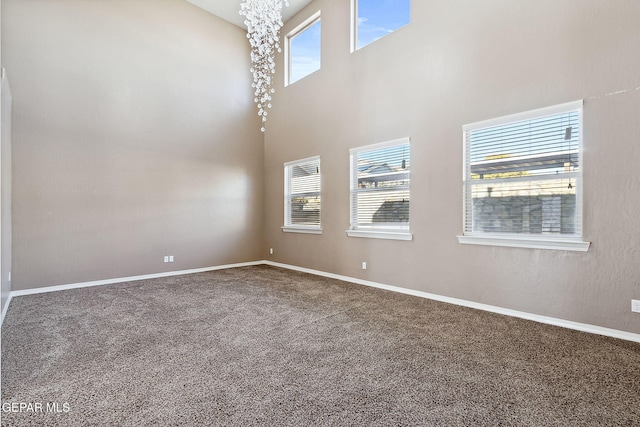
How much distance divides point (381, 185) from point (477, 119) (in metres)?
1.56

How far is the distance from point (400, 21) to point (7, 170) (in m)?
5.45

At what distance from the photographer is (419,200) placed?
4.08 meters

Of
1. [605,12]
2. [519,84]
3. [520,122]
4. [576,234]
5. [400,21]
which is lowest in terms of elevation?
[576,234]

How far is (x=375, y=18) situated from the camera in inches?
184

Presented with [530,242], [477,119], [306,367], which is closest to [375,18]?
[477,119]

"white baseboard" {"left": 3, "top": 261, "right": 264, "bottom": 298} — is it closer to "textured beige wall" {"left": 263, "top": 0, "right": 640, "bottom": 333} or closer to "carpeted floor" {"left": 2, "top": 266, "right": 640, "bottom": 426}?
"carpeted floor" {"left": 2, "top": 266, "right": 640, "bottom": 426}

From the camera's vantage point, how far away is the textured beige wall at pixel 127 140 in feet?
14.0

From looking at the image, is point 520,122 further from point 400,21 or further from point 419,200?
point 400,21

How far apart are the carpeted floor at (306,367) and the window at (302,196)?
2.29 metres

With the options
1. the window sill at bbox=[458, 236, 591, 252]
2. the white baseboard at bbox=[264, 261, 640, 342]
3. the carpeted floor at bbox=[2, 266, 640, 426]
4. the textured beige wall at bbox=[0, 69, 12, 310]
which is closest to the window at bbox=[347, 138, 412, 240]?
the white baseboard at bbox=[264, 261, 640, 342]

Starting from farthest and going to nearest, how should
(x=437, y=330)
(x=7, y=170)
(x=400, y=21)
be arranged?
1. (x=400, y=21)
2. (x=7, y=170)
3. (x=437, y=330)

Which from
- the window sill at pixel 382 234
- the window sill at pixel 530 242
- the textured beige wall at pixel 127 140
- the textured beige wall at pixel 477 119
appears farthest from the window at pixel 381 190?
the textured beige wall at pixel 127 140

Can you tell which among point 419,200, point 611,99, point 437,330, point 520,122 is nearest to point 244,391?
point 437,330

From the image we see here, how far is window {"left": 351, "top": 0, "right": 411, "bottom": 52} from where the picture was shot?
4.36 m
